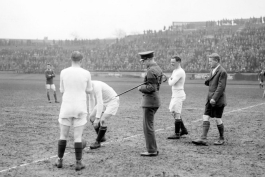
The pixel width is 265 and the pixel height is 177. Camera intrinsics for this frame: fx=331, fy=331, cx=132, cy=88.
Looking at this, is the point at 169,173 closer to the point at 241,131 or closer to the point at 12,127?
the point at 241,131

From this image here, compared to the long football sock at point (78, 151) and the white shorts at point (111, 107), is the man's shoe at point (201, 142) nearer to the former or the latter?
the white shorts at point (111, 107)

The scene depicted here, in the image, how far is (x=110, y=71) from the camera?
4669 cm

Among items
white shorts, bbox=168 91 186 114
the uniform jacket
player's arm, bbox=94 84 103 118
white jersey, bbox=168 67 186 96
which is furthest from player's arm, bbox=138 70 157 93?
white shorts, bbox=168 91 186 114

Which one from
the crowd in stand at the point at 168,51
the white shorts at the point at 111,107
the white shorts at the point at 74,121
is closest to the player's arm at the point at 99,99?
the white shorts at the point at 111,107

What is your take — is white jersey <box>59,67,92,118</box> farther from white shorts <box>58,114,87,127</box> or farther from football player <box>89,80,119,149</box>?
football player <box>89,80,119,149</box>

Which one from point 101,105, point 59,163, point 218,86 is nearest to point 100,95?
point 101,105

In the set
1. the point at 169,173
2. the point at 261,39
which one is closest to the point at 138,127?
the point at 169,173

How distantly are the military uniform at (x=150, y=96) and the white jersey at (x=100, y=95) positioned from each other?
1.00 m

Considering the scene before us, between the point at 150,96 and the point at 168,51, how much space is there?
4387cm

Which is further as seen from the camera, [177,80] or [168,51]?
[168,51]

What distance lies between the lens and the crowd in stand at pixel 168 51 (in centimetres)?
4200

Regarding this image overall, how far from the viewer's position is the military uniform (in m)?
6.66

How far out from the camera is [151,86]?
665 centimetres

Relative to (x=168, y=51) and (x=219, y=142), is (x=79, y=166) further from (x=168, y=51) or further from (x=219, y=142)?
(x=168, y=51)
